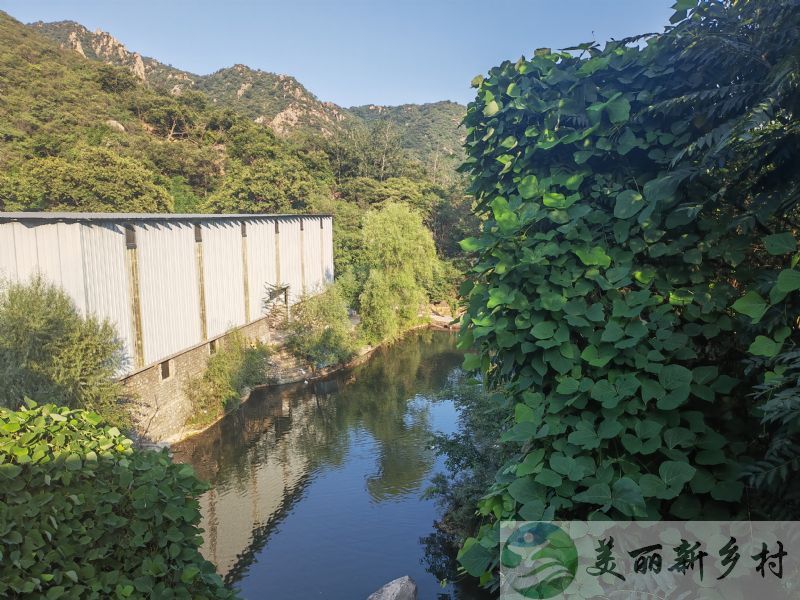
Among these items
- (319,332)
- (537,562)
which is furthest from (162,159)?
(537,562)

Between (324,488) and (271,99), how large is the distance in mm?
63218

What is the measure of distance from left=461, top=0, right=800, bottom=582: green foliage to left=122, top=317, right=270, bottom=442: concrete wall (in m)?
12.0

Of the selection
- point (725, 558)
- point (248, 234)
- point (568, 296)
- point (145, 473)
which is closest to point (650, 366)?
point (568, 296)

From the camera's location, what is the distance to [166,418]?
13.9m

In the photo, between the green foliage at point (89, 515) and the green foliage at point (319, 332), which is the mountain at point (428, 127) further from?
the green foliage at point (89, 515)

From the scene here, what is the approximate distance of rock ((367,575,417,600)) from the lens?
8.01m

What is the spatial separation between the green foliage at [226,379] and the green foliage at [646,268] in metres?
14.1

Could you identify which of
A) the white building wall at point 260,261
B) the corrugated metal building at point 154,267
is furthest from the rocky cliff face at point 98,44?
the corrugated metal building at point 154,267

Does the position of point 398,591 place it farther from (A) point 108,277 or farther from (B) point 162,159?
(B) point 162,159

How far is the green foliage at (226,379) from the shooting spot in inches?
595

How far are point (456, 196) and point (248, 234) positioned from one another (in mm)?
22218

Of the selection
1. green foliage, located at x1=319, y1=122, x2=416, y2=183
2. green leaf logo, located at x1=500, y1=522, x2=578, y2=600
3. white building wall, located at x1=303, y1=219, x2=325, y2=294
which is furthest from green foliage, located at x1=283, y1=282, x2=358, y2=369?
green foliage, located at x1=319, y1=122, x2=416, y2=183

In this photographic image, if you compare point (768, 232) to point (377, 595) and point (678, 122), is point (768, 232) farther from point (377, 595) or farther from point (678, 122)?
point (377, 595)

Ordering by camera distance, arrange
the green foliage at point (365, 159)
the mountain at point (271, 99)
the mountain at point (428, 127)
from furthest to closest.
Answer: the mountain at point (271, 99)
the mountain at point (428, 127)
the green foliage at point (365, 159)
